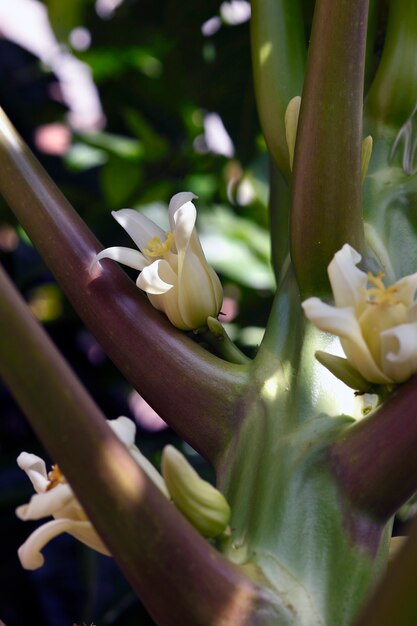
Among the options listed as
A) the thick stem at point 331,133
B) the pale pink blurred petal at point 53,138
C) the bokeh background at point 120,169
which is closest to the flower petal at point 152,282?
the thick stem at point 331,133

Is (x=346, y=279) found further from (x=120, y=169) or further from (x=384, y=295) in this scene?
(x=120, y=169)

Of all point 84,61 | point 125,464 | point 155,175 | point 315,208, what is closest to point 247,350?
point 155,175

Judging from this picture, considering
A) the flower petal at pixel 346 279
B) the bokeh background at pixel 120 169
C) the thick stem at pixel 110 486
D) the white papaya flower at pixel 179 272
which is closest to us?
the thick stem at pixel 110 486

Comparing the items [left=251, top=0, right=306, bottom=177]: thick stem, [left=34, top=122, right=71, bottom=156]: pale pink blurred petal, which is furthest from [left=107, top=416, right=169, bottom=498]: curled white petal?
[left=34, top=122, right=71, bottom=156]: pale pink blurred petal

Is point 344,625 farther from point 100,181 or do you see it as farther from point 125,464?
point 100,181

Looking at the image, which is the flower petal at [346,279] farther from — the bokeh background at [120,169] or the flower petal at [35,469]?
the bokeh background at [120,169]

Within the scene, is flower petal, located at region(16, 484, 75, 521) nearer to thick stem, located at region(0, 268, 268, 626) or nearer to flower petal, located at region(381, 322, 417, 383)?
thick stem, located at region(0, 268, 268, 626)

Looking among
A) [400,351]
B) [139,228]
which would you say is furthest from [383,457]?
[139,228]
